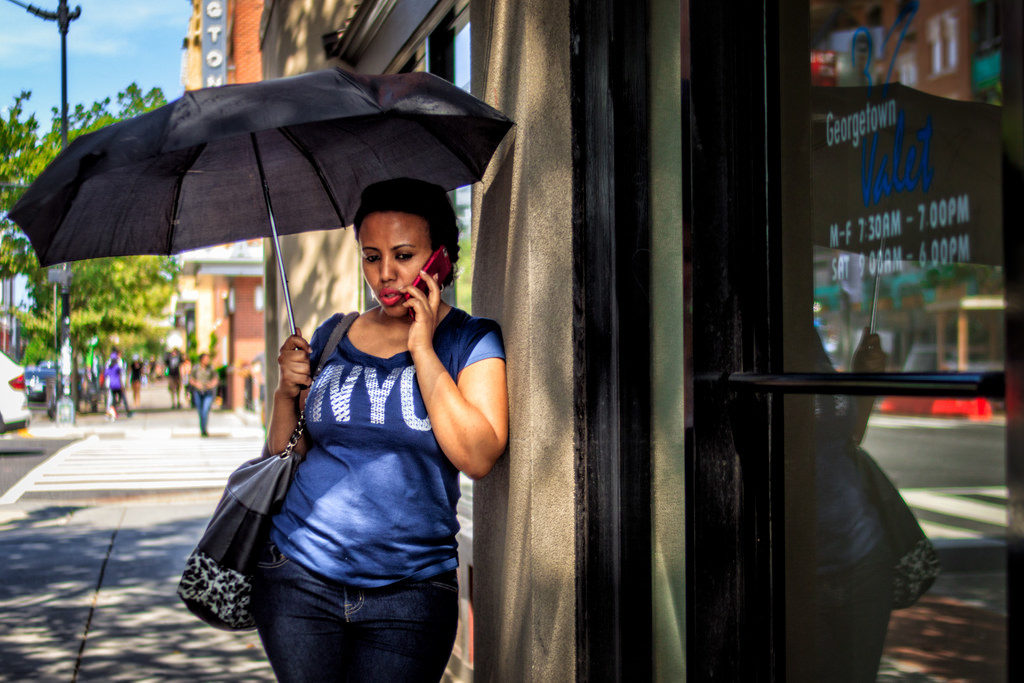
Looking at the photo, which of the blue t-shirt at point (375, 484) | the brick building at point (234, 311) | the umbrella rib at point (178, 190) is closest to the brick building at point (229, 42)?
the brick building at point (234, 311)

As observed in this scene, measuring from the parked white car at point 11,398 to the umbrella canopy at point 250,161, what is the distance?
52.6 feet

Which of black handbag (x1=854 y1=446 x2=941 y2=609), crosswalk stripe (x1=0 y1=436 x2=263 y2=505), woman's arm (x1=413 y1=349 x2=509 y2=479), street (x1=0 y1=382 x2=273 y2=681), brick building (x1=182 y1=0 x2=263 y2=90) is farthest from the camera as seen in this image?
brick building (x1=182 y1=0 x2=263 y2=90)

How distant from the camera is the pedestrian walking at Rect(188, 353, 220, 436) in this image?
20141 mm

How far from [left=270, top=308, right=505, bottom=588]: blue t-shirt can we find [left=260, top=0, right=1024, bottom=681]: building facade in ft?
0.86

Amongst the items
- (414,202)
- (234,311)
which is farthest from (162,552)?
(234,311)

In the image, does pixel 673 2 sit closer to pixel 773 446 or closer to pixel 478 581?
pixel 773 446

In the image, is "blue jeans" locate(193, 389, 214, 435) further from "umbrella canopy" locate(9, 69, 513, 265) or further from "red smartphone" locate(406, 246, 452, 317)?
"red smartphone" locate(406, 246, 452, 317)

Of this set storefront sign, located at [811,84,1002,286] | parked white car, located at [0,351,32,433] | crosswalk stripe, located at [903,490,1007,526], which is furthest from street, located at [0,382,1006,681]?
parked white car, located at [0,351,32,433]

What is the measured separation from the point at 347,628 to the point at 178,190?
4.97 ft

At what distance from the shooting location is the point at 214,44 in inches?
1389

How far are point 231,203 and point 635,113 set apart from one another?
153cm

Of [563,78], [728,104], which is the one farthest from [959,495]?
[563,78]

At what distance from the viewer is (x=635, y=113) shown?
233cm

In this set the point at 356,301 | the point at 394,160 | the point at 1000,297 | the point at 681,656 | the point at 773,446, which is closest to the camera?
the point at 1000,297
